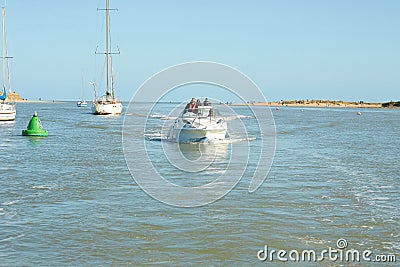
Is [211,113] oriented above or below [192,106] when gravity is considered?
below

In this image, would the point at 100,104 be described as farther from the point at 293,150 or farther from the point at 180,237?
the point at 180,237

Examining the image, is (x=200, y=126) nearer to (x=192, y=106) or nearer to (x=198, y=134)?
(x=198, y=134)

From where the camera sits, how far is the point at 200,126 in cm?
2873

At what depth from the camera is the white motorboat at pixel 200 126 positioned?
28766mm

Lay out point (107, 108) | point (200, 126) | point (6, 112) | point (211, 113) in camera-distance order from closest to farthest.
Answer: point (200, 126) → point (211, 113) → point (6, 112) → point (107, 108)

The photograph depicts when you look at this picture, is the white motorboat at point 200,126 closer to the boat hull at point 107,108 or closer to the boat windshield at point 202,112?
the boat windshield at point 202,112

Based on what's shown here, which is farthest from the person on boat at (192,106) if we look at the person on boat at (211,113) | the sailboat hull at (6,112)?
the sailboat hull at (6,112)

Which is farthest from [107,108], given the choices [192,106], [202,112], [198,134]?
[198,134]

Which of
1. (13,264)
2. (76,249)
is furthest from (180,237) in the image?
(13,264)

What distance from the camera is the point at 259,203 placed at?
43.5ft

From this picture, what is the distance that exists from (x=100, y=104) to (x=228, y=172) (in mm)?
53813

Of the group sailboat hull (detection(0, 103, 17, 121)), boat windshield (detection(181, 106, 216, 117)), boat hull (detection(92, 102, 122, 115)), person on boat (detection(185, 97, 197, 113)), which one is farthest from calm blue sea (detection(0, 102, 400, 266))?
boat hull (detection(92, 102, 122, 115))

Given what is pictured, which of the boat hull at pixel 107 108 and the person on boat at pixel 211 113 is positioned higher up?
the boat hull at pixel 107 108

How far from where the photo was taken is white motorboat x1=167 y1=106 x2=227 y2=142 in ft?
94.4
